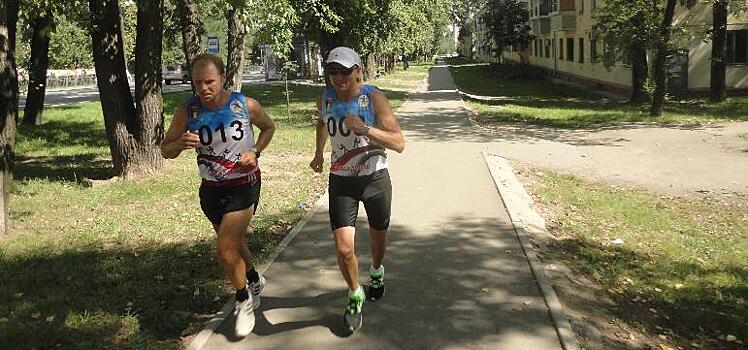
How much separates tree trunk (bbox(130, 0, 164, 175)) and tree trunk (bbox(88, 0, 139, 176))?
0.33ft

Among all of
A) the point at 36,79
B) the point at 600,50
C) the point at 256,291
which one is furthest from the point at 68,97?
the point at 256,291

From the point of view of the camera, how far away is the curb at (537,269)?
406 centimetres

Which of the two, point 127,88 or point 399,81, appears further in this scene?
point 399,81

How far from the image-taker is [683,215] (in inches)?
323

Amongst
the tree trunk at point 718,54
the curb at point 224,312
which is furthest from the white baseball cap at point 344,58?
the tree trunk at point 718,54

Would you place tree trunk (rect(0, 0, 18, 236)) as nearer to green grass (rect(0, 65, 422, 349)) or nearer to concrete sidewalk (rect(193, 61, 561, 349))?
green grass (rect(0, 65, 422, 349))

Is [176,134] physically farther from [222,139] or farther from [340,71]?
[340,71]

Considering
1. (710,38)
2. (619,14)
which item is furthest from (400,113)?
(710,38)

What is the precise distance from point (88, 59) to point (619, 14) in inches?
2172

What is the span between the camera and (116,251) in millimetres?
6336

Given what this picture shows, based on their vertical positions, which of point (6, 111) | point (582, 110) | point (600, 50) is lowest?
point (582, 110)

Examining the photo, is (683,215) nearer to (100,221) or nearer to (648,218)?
(648,218)

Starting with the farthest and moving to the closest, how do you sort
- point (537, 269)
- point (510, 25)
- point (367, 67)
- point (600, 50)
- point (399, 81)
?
point (399, 81)
point (510, 25)
point (367, 67)
point (600, 50)
point (537, 269)

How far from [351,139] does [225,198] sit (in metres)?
0.86
